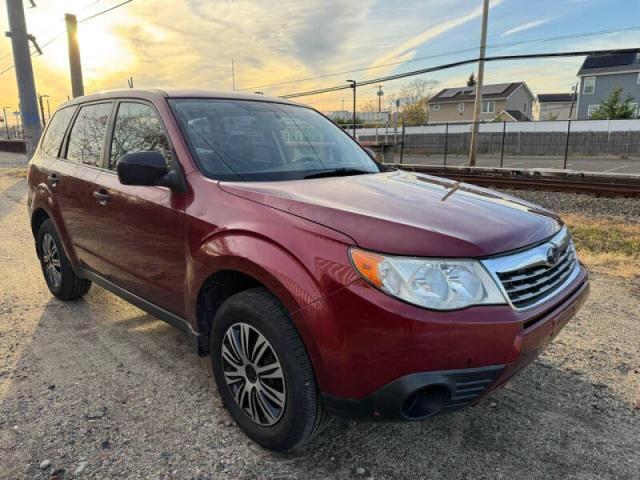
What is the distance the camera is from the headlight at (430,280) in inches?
74.3

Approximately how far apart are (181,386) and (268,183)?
4.83 feet

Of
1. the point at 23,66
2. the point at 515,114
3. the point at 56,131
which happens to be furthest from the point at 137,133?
the point at 515,114

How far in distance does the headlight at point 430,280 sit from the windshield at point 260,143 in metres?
1.08

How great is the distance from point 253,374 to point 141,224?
4.13 feet

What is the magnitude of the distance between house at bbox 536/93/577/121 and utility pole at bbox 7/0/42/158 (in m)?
68.0

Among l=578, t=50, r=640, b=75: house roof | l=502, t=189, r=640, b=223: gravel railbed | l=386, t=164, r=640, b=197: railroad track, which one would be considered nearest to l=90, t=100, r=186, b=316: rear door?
l=386, t=164, r=640, b=197: railroad track

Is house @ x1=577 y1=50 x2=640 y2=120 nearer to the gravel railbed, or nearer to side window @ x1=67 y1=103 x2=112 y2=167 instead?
the gravel railbed

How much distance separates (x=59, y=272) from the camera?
442cm

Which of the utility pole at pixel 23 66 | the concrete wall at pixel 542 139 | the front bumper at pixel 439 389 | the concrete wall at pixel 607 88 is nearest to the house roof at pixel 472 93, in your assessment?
the concrete wall at pixel 607 88

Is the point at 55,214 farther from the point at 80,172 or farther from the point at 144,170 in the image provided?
the point at 144,170

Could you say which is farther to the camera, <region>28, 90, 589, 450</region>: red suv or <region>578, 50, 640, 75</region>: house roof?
<region>578, 50, 640, 75</region>: house roof

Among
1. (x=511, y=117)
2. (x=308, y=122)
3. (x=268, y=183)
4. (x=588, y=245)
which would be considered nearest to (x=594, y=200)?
(x=588, y=245)

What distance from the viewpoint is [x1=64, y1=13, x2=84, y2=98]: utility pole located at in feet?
51.0

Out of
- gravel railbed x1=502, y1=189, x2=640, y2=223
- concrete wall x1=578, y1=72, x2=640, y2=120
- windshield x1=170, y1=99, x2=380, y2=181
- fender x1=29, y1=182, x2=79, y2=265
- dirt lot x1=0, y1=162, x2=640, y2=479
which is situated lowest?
dirt lot x1=0, y1=162, x2=640, y2=479
